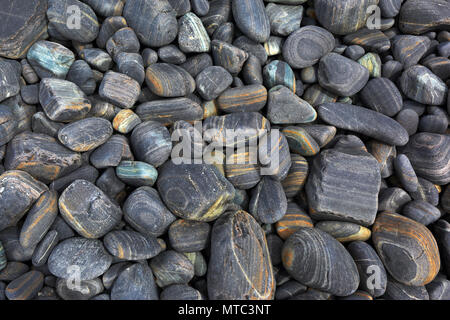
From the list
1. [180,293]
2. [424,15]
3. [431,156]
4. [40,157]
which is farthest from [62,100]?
[424,15]

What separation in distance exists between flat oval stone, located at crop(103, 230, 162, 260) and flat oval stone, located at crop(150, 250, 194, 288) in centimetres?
7

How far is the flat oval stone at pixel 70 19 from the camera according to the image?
2.04 meters

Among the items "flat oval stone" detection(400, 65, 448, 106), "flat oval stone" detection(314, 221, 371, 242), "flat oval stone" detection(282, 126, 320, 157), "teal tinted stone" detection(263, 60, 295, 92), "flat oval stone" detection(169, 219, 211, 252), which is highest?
"teal tinted stone" detection(263, 60, 295, 92)

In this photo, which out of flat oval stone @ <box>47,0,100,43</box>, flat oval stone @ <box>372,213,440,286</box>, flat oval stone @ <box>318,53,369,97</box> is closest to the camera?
flat oval stone @ <box>372,213,440,286</box>

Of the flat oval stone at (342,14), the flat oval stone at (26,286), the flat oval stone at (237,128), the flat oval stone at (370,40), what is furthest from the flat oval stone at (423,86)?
the flat oval stone at (26,286)

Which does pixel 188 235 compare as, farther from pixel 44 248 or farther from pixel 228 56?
pixel 228 56

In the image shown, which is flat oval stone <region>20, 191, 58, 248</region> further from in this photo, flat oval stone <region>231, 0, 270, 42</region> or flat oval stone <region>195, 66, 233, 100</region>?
flat oval stone <region>231, 0, 270, 42</region>

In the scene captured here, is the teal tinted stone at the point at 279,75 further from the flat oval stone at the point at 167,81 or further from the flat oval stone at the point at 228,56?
the flat oval stone at the point at 167,81

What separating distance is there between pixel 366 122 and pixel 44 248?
2.25m

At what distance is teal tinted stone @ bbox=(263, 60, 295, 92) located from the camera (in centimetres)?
228

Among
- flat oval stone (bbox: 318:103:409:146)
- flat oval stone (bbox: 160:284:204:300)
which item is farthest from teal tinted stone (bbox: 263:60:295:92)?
flat oval stone (bbox: 160:284:204:300)

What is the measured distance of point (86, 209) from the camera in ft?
5.62

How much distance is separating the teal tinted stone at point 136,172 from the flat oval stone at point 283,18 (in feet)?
4.83
